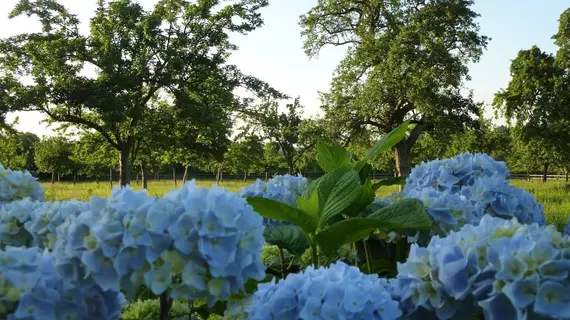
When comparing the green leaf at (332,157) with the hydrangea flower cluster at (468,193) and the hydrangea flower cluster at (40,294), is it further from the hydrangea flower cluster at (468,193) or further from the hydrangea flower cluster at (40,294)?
the hydrangea flower cluster at (40,294)

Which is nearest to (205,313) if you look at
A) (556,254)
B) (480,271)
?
(480,271)

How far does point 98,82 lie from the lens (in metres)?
19.9

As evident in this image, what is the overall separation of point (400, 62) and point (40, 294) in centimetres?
2126

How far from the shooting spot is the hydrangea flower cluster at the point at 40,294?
1249 millimetres

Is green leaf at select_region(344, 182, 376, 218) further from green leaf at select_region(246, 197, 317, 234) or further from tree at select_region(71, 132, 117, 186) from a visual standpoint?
tree at select_region(71, 132, 117, 186)

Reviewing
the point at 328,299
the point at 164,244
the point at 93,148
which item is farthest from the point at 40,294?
the point at 93,148

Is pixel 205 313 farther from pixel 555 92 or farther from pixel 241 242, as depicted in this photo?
pixel 555 92

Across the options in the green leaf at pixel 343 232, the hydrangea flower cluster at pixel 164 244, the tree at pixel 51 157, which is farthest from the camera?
the tree at pixel 51 157

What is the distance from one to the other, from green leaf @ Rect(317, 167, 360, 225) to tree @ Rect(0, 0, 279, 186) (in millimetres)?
17533

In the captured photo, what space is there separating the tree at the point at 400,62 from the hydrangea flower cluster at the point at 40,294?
64.7 ft

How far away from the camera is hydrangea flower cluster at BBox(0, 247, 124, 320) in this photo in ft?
4.10

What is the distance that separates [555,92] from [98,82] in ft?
63.6

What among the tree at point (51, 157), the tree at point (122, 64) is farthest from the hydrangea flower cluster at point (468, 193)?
the tree at point (51, 157)

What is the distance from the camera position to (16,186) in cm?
294
